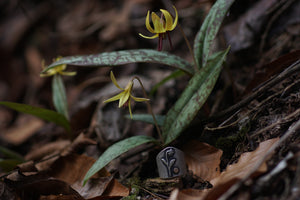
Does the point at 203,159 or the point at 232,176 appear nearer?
the point at 232,176

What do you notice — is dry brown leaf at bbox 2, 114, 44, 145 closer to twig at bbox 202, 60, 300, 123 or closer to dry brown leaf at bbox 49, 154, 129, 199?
dry brown leaf at bbox 49, 154, 129, 199

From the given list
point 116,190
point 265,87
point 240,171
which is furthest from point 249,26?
point 116,190

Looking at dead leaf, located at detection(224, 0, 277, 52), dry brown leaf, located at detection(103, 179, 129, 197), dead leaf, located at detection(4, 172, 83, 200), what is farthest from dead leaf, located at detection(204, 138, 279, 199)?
dead leaf, located at detection(224, 0, 277, 52)

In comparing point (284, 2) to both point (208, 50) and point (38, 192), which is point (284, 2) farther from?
point (38, 192)

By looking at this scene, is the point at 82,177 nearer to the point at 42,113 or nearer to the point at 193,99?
the point at 42,113

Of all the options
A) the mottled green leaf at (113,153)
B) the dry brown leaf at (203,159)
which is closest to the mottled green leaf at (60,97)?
the mottled green leaf at (113,153)

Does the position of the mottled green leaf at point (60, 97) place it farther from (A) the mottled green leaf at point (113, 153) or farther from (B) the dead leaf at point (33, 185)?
(A) the mottled green leaf at point (113, 153)
